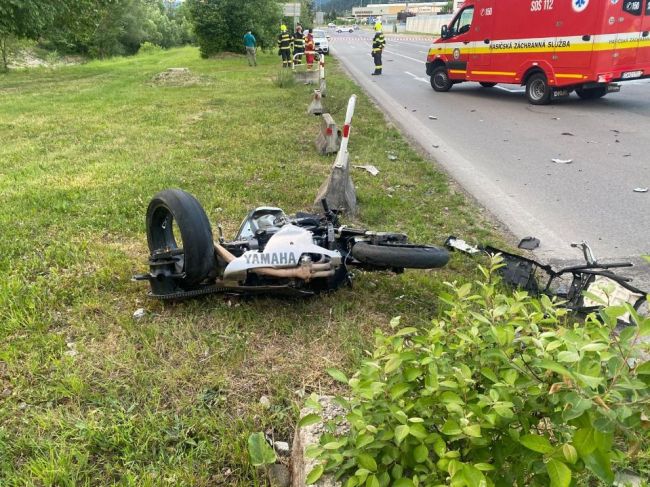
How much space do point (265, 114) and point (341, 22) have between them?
415ft

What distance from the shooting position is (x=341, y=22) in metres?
126

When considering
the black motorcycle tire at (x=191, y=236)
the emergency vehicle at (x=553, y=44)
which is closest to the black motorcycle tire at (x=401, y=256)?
the black motorcycle tire at (x=191, y=236)

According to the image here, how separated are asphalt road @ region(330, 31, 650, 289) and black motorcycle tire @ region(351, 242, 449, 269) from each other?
175 centimetres

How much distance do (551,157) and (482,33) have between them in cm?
Result: 753

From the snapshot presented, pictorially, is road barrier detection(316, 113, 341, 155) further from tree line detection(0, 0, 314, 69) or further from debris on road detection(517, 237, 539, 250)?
tree line detection(0, 0, 314, 69)

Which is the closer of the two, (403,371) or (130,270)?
(403,371)

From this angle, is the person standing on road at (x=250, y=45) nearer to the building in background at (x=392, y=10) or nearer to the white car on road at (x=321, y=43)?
the white car on road at (x=321, y=43)

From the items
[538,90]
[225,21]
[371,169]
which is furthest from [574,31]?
[225,21]

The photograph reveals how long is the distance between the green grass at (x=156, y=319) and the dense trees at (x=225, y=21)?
24908 mm

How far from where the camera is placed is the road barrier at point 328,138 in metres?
7.42

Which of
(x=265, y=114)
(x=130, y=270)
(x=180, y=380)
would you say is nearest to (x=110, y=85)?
(x=265, y=114)

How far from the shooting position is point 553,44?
1182 cm

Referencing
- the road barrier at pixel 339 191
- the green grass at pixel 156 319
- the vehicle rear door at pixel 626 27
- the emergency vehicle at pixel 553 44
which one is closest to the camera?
the green grass at pixel 156 319

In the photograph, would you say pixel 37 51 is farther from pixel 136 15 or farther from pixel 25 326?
pixel 25 326
